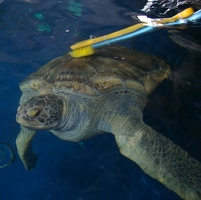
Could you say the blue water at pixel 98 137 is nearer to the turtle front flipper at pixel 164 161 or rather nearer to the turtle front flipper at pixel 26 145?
the turtle front flipper at pixel 164 161

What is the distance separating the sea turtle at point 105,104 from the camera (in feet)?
7.64

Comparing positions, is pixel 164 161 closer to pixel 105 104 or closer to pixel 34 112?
pixel 105 104

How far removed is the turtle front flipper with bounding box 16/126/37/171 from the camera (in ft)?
11.2

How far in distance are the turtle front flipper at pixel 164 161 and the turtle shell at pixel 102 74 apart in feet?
2.22

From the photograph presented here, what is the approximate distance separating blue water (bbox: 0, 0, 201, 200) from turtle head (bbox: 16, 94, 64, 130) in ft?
4.30

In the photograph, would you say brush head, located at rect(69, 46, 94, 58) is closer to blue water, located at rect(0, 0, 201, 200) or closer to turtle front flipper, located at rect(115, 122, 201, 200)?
blue water, located at rect(0, 0, 201, 200)

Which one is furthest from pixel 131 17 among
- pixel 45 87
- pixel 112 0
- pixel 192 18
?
pixel 45 87

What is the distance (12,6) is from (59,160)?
3403 millimetres

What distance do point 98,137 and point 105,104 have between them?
4.50 feet

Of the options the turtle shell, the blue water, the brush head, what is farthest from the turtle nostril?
the blue water

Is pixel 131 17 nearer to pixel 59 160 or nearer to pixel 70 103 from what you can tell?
pixel 70 103

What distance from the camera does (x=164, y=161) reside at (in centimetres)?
218

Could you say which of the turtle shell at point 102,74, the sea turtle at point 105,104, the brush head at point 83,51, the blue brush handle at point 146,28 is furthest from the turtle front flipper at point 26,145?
the blue brush handle at point 146,28

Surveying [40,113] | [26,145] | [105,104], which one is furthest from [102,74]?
[26,145]
